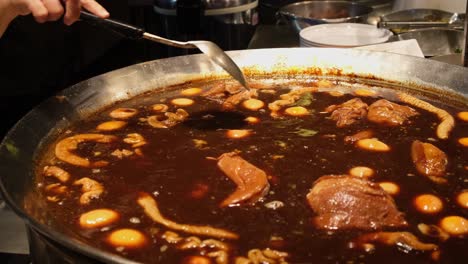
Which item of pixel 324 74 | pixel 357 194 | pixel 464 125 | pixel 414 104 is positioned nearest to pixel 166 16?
pixel 324 74

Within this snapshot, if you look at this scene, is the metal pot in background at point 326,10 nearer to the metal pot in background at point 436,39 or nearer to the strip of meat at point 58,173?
the metal pot in background at point 436,39

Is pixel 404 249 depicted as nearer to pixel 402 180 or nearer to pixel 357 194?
pixel 357 194

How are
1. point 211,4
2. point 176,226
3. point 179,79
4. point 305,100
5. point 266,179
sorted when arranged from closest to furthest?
point 176,226 < point 266,179 < point 305,100 < point 179,79 < point 211,4

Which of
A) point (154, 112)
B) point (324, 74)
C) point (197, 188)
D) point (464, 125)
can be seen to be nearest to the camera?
point (197, 188)

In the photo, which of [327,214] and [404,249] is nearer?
[404,249]

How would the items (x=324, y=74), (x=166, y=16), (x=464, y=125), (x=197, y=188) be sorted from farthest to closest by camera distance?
1. (x=166, y=16)
2. (x=324, y=74)
3. (x=464, y=125)
4. (x=197, y=188)

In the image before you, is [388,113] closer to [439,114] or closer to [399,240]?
[439,114]

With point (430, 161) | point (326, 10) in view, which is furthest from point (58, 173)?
point (326, 10)
